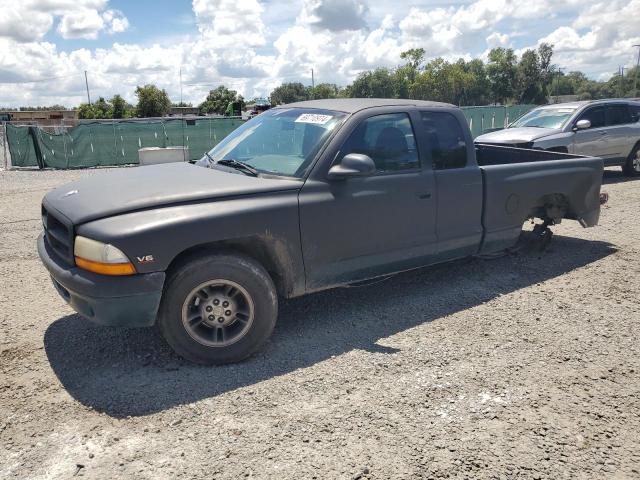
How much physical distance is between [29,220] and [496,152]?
7.51m

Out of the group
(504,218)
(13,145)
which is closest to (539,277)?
(504,218)

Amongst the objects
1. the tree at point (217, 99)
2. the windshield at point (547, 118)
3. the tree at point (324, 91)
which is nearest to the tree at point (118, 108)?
the tree at point (217, 99)

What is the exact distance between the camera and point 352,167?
403cm

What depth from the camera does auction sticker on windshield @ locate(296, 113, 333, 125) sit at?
447cm

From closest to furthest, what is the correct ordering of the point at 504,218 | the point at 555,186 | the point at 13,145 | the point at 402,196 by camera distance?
the point at 402,196 < the point at 504,218 < the point at 555,186 < the point at 13,145

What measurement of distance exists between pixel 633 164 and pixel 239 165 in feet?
36.0

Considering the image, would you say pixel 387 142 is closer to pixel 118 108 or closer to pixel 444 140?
pixel 444 140

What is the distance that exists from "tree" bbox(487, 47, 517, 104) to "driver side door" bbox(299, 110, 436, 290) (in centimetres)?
10028

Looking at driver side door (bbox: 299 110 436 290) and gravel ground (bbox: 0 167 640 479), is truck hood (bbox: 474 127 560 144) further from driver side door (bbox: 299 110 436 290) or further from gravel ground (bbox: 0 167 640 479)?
driver side door (bbox: 299 110 436 290)

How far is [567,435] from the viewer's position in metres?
2.96

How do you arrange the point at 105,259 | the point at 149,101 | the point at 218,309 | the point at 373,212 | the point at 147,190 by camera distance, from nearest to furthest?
the point at 105,259 → the point at 218,309 → the point at 147,190 → the point at 373,212 → the point at 149,101

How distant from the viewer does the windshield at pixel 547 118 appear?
1084 cm

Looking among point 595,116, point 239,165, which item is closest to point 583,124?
point 595,116

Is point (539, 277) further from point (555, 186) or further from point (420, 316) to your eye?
point (420, 316)
